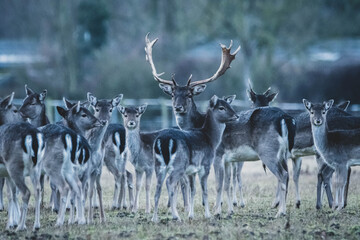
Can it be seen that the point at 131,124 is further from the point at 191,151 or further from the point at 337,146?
the point at 337,146

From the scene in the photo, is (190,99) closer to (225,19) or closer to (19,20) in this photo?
(225,19)

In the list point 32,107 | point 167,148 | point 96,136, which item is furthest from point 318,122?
point 32,107

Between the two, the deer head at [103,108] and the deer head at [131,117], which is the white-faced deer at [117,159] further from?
the deer head at [131,117]

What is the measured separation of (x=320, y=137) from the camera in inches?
467

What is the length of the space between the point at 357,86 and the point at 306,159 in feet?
42.8

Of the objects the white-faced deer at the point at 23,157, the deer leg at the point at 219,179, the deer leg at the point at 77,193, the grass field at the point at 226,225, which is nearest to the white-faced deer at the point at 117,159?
the grass field at the point at 226,225

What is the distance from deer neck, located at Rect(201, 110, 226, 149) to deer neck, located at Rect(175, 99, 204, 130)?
32.2 inches

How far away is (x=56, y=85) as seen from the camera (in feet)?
115

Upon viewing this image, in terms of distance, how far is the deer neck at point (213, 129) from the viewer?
11641mm

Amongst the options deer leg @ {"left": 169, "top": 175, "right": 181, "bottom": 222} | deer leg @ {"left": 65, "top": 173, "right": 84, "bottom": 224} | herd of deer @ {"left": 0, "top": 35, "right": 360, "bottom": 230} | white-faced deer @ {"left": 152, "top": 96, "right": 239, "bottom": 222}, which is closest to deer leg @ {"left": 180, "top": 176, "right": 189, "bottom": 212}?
herd of deer @ {"left": 0, "top": 35, "right": 360, "bottom": 230}

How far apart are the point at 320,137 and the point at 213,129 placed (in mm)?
1645

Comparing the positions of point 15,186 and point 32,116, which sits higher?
point 32,116

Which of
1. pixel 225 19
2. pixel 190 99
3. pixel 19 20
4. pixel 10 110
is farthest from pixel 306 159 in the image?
pixel 19 20

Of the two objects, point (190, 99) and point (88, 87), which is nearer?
→ point (190, 99)
